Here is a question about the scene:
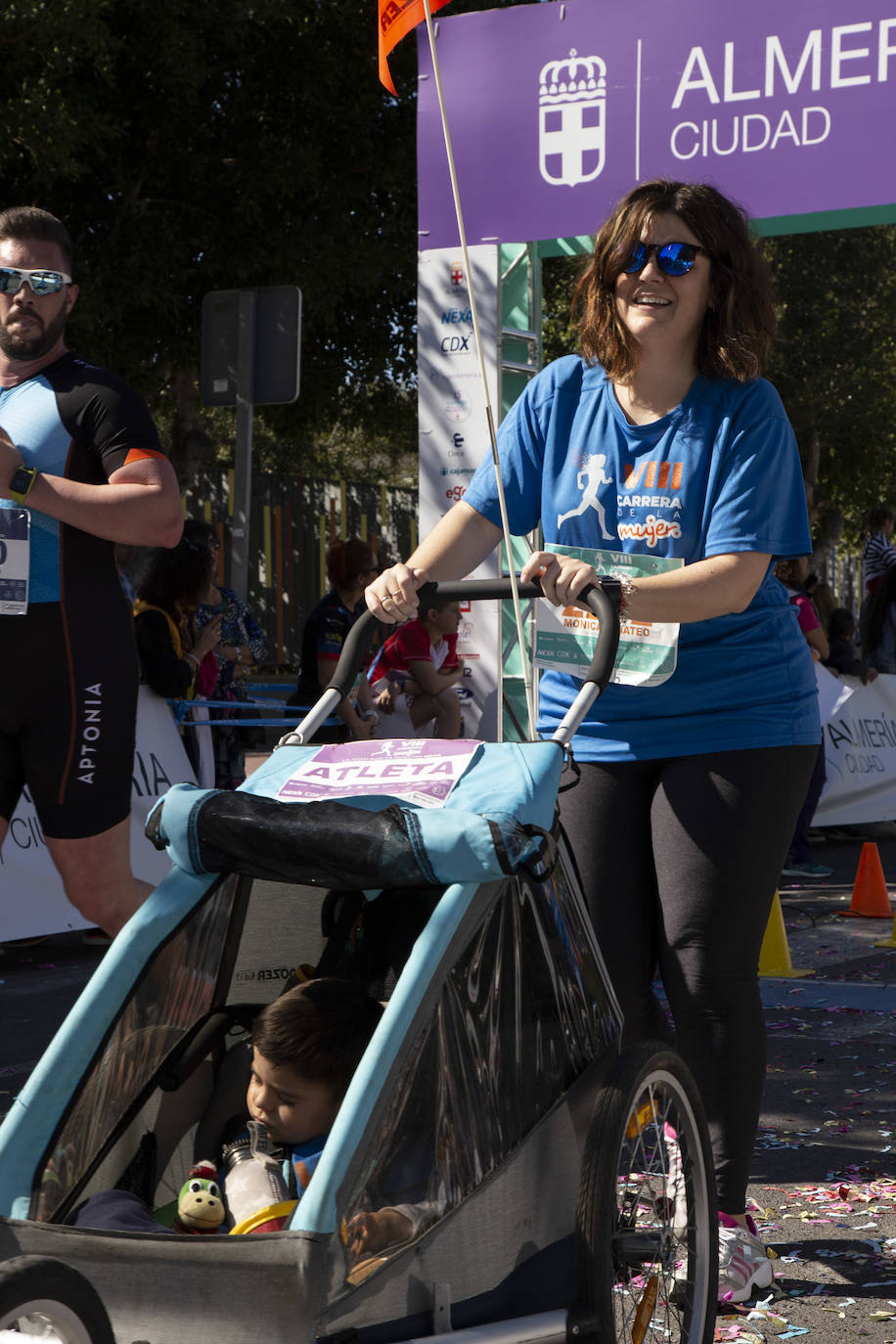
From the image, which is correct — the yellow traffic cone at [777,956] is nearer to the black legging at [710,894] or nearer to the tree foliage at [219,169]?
the black legging at [710,894]

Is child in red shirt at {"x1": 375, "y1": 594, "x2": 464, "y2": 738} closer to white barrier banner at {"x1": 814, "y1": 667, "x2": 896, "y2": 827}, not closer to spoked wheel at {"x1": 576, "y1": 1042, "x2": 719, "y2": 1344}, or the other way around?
white barrier banner at {"x1": 814, "y1": 667, "x2": 896, "y2": 827}

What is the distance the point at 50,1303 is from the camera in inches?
78.0

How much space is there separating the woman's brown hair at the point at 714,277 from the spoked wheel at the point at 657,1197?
50.7 inches

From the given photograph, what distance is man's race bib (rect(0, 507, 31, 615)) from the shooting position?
372 cm

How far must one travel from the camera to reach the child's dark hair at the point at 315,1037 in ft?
8.43

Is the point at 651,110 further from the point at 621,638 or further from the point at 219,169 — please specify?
the point at 219,169

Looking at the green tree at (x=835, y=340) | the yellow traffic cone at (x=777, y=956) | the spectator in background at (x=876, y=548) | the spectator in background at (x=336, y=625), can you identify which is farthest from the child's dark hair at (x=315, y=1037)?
the green tree at (x=835, y=340)

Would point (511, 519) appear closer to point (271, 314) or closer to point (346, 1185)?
point (346, 1185)

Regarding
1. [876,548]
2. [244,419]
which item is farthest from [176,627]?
[876,548]

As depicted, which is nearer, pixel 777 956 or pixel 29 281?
pixel 29 281

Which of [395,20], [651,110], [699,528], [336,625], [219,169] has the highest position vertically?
[219,169]

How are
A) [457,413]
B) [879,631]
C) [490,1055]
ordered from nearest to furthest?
1. [490,1055]
2. [457,413]
3. [879,631]

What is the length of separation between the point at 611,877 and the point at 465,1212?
949 millimetres

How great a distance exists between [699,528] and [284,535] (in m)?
16.0
